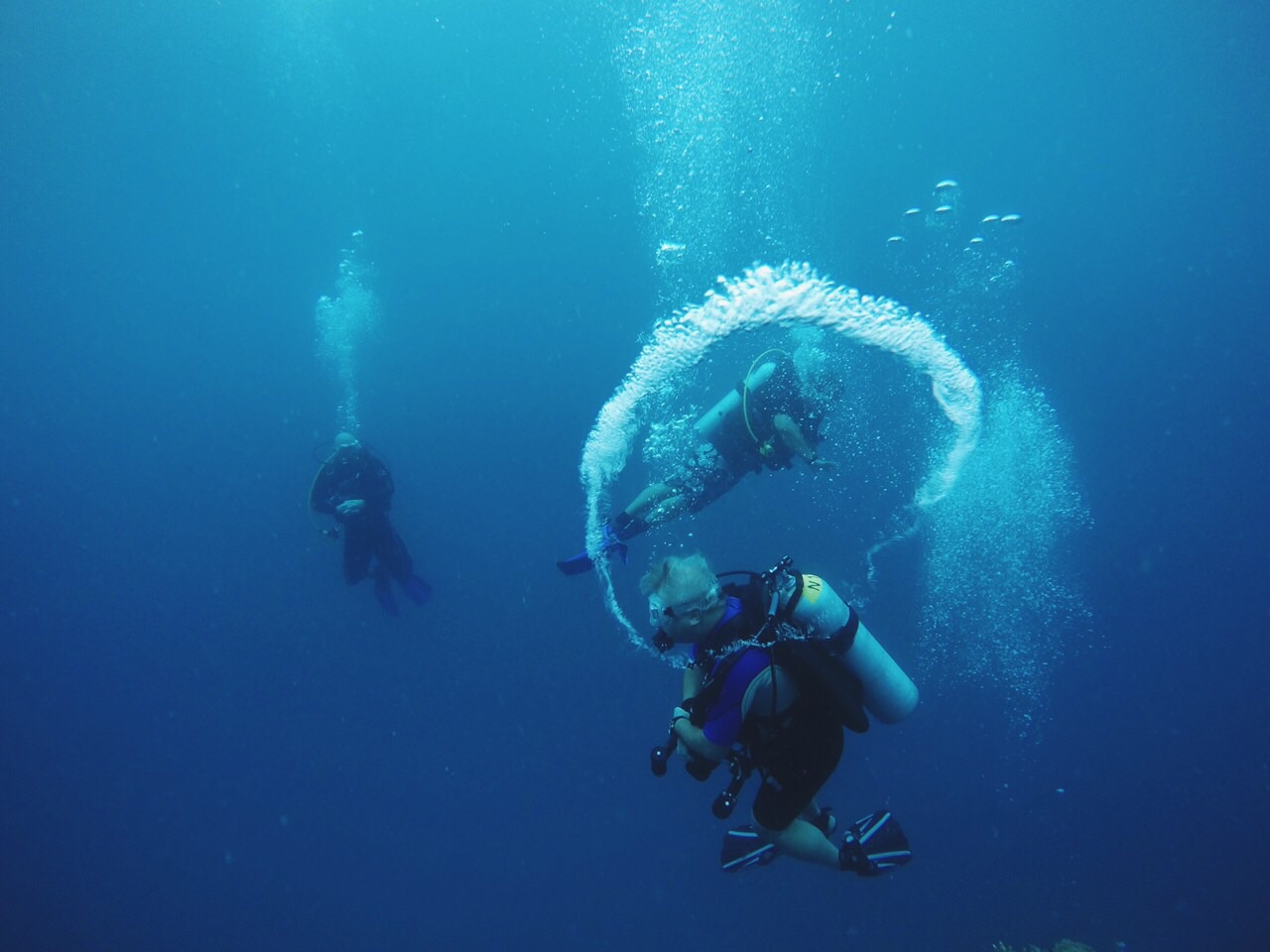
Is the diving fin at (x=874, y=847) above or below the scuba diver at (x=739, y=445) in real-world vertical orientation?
below

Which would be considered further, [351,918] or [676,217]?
[676,217]

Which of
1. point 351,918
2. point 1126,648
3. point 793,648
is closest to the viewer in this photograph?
point 793,648

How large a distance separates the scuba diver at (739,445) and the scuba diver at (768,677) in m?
2.73

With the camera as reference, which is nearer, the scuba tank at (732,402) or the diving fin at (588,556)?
the scuba tank at (732,402)

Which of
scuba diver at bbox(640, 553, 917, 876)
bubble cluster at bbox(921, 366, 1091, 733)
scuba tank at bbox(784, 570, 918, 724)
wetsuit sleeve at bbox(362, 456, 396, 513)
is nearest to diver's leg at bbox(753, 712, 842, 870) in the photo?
scuba diver at bbox(640, 553, 917, 876)

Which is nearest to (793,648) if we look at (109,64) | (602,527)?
(602,527)

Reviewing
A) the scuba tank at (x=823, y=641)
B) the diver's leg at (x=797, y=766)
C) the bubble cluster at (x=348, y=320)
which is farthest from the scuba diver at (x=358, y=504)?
the bubble cluster at (x=348, y=320)

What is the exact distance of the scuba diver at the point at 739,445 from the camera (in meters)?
6.72

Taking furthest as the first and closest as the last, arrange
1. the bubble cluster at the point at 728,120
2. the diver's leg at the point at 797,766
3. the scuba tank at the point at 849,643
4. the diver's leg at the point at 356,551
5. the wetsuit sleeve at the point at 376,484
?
1. the bubble cluster at the point at 728,120
2. the diver's leg at the point at 356,551
3. the wetsuit sleeve at the point at 376,484
4. the diver's leg at the point at 797,766
5. the scuba tank at the point at 849,643

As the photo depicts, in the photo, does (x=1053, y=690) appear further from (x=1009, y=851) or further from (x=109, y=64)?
(x=109, y=64)

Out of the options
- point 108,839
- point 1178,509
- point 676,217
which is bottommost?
point 108,839

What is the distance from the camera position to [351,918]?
1889 centimetres

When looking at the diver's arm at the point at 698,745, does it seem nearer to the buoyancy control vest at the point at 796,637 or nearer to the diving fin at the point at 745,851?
the buoyancy control vest at the point at 796,637

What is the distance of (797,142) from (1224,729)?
3586 centimetres
